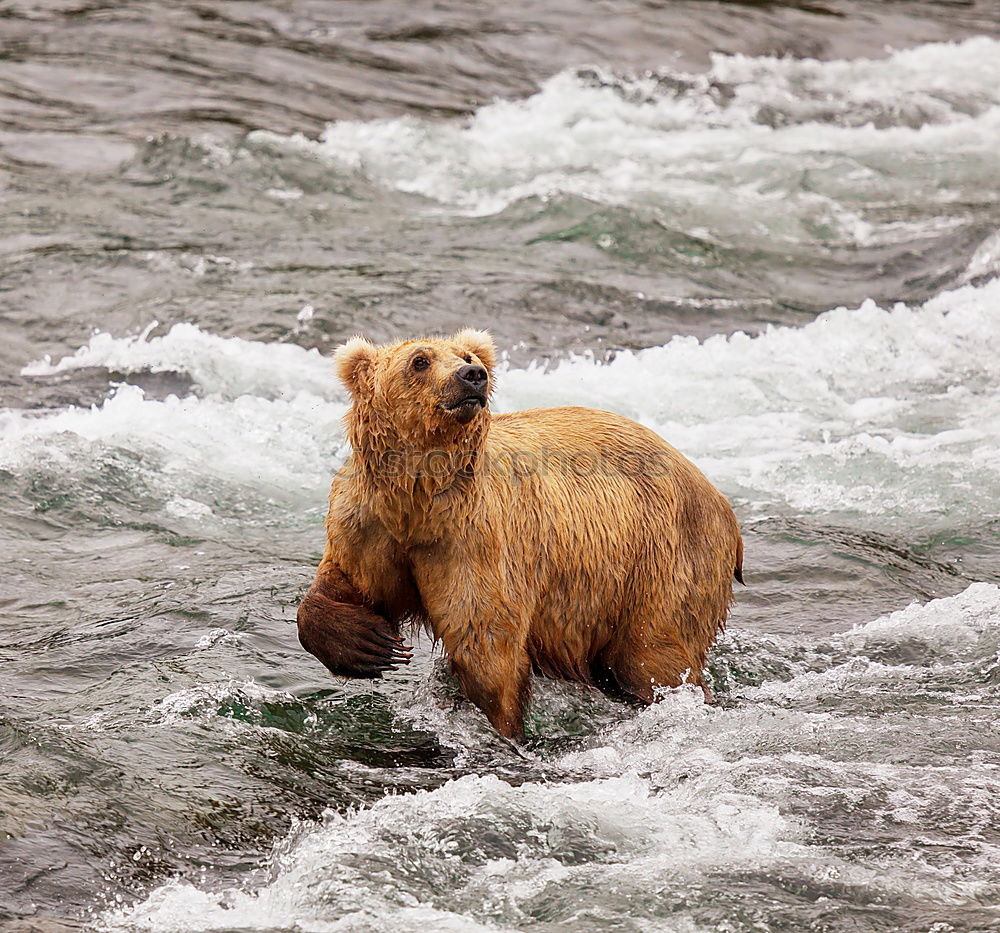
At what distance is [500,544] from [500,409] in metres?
3.86

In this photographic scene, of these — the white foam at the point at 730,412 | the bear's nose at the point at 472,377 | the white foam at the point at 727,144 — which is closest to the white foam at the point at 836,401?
the white foam at the point at 730,412

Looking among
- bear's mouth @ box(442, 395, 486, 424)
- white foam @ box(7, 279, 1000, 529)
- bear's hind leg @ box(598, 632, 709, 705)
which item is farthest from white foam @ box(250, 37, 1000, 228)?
bear's mouth @ box(442, 395, 486, 424)

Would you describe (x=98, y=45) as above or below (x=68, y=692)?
above

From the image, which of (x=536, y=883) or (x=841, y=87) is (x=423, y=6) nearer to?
(x=841, y=87)

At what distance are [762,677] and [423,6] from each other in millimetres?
12838

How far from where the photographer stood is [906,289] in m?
11.0

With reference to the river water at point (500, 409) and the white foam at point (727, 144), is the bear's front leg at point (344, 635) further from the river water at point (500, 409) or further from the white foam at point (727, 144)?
the white foam at point (727, 144)

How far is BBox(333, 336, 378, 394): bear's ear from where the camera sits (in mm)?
5047

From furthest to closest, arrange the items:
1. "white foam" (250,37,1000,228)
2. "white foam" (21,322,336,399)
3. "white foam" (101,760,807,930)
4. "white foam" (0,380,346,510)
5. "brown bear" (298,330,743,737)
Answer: "white foam" (250,37,1000,228) → "white foam" (21,322,336,399) → "white foam" (0,380,346,510) → "brown bear" (298,330,743,737) → "white foam" (101,760,807,930)

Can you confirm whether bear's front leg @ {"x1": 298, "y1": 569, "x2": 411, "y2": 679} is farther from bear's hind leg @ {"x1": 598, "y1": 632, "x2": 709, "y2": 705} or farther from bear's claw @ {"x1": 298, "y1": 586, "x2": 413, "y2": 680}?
bear's hind leg @ {"x1": 598, "y1": 632, "x2": 709, "y2": 705}

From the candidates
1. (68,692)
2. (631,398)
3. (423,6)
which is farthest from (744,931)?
(423,6)

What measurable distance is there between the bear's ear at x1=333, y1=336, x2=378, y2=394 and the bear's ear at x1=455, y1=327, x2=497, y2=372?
31 centimetres

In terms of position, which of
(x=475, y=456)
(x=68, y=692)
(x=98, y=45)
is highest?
(x=98, y=45)

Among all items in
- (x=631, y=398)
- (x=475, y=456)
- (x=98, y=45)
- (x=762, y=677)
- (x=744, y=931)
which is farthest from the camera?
(x=98, y=45)
